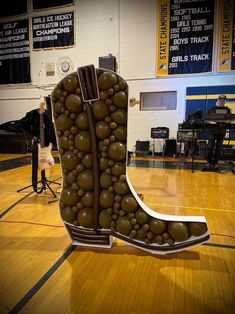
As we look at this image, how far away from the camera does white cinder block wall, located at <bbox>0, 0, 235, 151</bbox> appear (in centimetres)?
745

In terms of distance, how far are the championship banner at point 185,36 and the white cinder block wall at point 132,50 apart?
26 cm

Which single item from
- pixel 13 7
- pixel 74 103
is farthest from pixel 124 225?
pixel 13 7

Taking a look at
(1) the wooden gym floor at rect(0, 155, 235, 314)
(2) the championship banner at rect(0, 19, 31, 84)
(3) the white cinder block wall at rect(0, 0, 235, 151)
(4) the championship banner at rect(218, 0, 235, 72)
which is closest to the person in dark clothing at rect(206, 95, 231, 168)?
(4) the championship banner at rect(218, 0, 235, 72)

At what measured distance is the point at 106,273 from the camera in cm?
161

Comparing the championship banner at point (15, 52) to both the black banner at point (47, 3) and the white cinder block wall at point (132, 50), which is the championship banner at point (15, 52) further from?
the black banner at point (47, 3)

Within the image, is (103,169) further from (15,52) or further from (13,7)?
(13,7)

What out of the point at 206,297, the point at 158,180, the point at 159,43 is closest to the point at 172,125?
the point at 159,43

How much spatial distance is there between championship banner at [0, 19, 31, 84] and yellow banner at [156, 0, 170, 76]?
4761 mm

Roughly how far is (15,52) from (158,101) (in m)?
5.64

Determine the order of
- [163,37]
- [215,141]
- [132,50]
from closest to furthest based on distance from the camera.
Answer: [215,141]
[163,37]
[132,50]

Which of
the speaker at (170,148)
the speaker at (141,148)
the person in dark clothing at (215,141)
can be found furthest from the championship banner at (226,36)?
the speaker at (141,148)

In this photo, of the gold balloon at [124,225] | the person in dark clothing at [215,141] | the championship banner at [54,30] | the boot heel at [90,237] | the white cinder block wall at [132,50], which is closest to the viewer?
the gold balloon at [124,225]

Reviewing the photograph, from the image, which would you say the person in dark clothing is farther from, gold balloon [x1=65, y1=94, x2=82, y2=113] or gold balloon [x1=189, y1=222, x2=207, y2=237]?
gold balloon [x1=65, y1=94, x2=82, y2=113]

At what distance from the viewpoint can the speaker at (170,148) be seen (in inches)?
296
